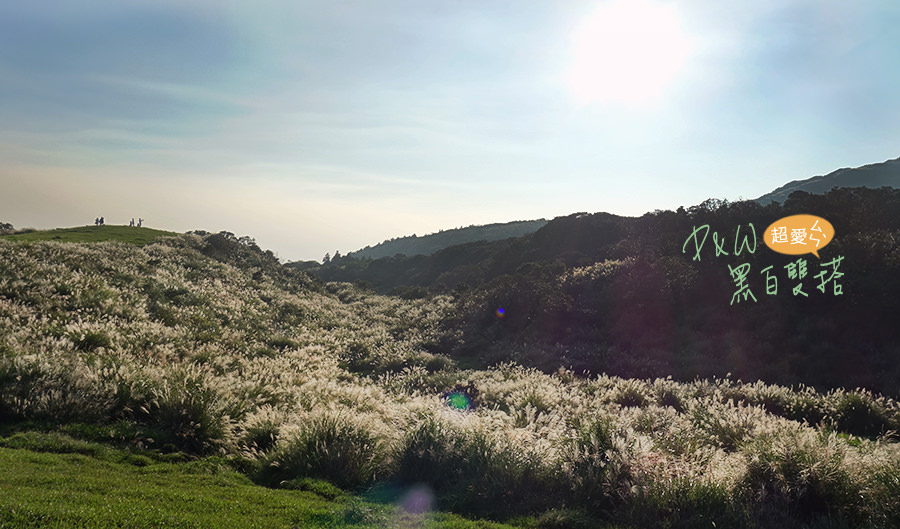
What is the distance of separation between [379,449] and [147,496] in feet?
10.6

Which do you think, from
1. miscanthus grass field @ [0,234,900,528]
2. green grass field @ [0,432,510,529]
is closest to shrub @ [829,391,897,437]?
miscanthus grass field @ [0,234,900,528]

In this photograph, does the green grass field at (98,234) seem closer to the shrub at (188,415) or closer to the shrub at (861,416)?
the shrub at (188,415)

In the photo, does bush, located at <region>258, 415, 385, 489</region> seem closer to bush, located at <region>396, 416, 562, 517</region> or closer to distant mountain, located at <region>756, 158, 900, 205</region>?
bush, located at <region>396, 416, 562, 517</region>

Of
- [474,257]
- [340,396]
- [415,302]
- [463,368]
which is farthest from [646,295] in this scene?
[474,257]

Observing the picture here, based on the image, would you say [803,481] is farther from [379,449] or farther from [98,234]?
[98,234]

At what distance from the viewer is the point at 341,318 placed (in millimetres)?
30578

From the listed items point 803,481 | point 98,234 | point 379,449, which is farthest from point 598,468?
point 98,234

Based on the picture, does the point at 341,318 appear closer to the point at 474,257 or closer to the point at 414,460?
the point at 414,460

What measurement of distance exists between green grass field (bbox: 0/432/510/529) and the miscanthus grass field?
0.10 ft

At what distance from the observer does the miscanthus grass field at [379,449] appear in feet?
18.0

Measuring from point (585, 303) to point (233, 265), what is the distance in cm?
2724

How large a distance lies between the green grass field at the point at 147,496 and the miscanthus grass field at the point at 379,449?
31 mm

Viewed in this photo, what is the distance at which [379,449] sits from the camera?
24.9 feet
